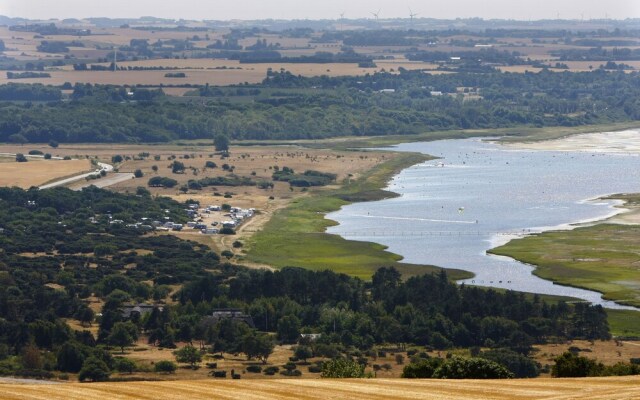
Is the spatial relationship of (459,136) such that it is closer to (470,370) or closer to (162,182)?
(162,182)

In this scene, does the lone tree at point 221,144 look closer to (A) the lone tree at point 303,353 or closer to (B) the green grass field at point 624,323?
(B) the green grass field at point 624,323

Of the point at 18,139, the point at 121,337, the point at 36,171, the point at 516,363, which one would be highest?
the point at 516,363

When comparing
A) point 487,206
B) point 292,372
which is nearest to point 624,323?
point 292,372

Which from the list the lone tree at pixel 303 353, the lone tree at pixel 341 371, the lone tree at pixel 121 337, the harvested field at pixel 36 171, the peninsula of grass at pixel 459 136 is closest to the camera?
the lone tree at pixel 341 371

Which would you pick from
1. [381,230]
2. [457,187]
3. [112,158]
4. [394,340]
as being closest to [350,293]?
[394,340]

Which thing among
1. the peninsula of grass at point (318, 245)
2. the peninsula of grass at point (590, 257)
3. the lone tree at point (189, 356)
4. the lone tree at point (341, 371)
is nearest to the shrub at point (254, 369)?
the lone tree at point (189, 356)
